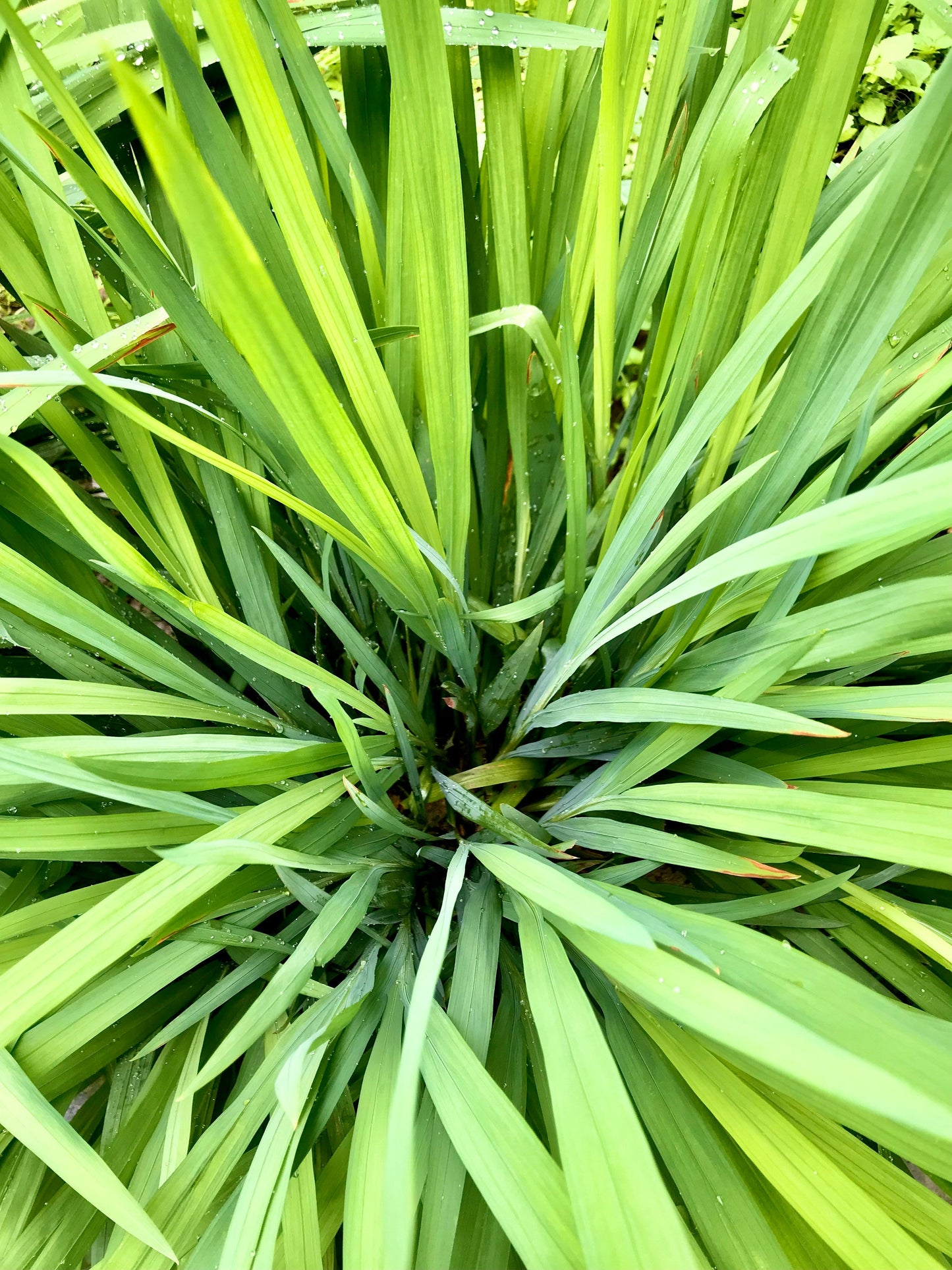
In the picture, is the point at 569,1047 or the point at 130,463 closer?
the point at 569,1047

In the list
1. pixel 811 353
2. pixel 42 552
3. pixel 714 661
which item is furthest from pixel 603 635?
pixel 42 552

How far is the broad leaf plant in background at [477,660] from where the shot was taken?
356mm

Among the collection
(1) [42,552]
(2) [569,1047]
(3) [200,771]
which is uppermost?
(1) [42,552]

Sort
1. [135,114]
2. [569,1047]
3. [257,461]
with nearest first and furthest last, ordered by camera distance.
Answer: [135,114] < [569,1047] < [257,461]

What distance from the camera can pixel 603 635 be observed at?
467mm

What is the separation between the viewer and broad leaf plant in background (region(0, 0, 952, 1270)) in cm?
36

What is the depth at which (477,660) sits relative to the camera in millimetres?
670

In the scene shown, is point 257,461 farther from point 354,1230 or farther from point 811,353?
point 354,1230

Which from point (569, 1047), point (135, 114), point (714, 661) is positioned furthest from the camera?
point (714, 661)

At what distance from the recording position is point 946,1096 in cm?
31

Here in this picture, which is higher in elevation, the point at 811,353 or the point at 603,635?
the point at 811,353

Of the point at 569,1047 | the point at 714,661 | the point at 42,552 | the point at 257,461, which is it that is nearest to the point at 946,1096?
the point at 569,1047

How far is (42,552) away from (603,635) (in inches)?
19.4

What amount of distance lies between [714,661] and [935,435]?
0.63 feet
